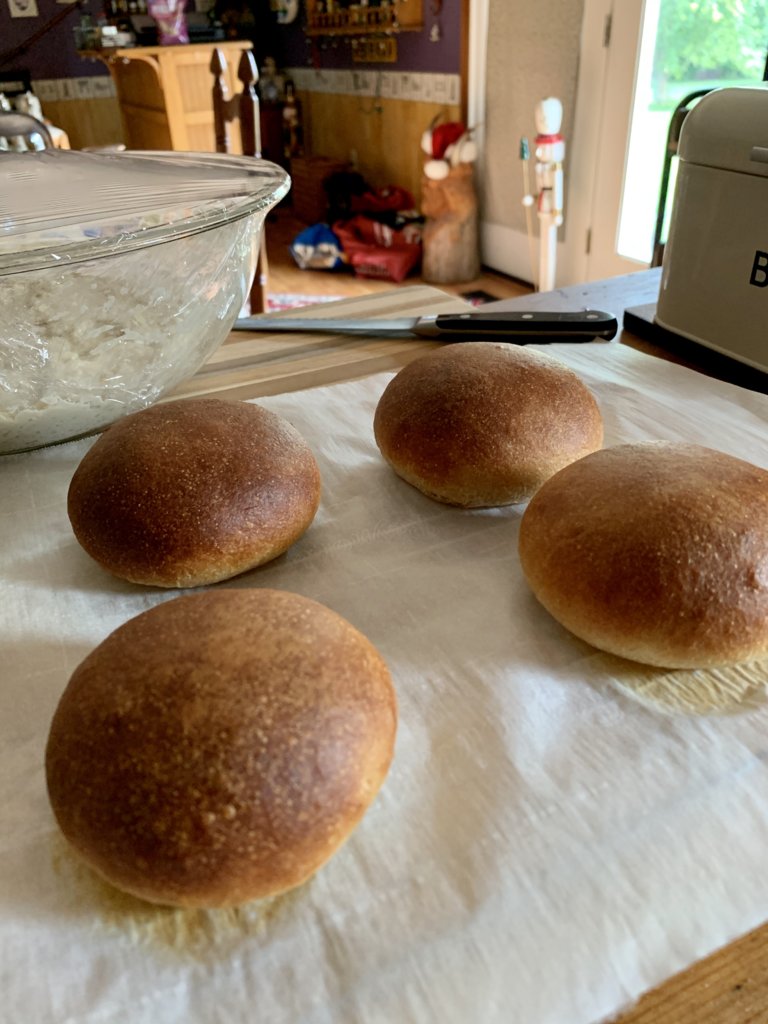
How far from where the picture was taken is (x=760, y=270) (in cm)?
82

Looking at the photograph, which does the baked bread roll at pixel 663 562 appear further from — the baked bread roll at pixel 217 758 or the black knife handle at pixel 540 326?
the black knife handle at pixel 540 326

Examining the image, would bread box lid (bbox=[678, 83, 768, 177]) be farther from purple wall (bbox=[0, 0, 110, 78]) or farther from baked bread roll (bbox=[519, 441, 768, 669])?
purple wall (bbox=[0, 0, 110, 78])

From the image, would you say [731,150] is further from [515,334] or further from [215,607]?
[215,607]

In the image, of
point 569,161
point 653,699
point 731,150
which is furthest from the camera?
point 569,161

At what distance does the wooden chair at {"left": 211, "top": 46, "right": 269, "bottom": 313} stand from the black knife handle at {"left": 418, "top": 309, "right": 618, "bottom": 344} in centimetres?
69

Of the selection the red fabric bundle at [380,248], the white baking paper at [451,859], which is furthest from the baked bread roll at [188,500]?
the red fabric bundle at [380,248]

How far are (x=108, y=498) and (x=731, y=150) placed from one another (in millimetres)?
736

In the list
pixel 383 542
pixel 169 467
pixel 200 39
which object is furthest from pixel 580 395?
pixel 200 39

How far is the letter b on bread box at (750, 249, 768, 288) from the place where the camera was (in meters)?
0.82

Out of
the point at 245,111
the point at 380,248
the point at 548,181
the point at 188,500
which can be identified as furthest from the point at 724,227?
the point at 380,248

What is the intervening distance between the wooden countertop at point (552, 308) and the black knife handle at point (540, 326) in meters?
0.07

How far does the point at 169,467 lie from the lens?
1.86 ft

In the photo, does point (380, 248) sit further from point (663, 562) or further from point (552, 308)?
point (663, 562)

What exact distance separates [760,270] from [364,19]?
303 cm
